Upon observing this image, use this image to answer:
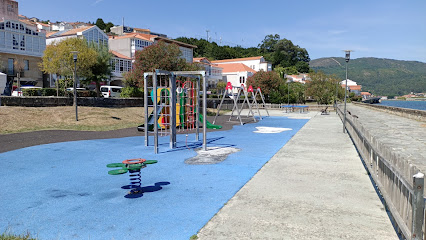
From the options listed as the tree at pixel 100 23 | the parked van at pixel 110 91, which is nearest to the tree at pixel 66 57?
the parked van at pixel 110 91

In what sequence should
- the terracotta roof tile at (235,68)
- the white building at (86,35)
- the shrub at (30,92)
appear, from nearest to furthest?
the shrub at (30,92) → the white building at (86,35) → the terracotta roof tile at (235,68)

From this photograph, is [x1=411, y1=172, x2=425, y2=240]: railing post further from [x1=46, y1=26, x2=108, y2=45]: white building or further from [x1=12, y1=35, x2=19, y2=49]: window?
[x1=46, y1=26, x2=108, y2=45]: white building

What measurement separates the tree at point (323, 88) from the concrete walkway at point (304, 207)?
173 ft

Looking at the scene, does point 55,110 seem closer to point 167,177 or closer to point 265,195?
point 167,177

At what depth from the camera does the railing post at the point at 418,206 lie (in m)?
3.31

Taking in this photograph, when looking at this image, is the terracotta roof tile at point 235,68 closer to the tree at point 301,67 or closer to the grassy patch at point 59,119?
the grassy patch at point 59,119

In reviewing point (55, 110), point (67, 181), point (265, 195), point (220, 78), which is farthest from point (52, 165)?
point (220, 78)

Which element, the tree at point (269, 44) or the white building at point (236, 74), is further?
the tree at point (269, 44)

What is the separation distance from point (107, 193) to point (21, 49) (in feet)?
146

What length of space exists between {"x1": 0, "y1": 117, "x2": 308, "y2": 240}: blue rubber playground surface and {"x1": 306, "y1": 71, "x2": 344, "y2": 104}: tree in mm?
51436

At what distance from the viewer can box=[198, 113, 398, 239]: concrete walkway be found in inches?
182

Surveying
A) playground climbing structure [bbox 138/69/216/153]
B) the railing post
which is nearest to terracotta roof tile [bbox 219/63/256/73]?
playground climbing structure [bbox 138/69/216/153]

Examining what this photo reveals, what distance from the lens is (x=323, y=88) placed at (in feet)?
194

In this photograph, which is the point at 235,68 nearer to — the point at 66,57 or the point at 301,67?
the point at 66,57
